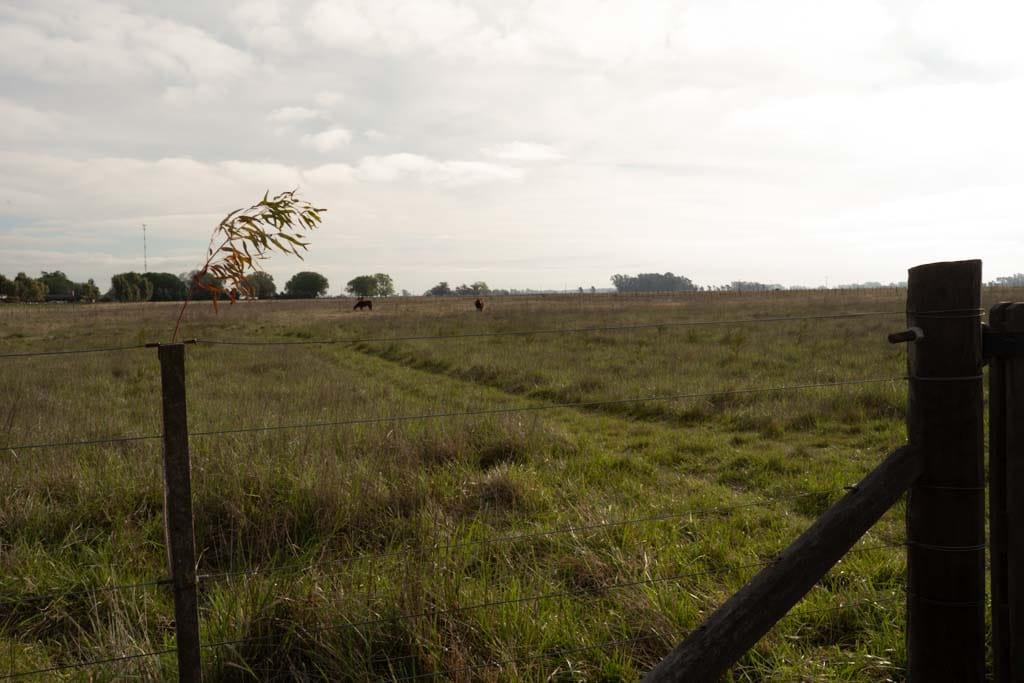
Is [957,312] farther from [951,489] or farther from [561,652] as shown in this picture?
[561,652]

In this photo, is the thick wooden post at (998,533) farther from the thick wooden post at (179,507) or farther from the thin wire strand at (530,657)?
the thick wooden post at (179,507)

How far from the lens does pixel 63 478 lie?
5.28 m

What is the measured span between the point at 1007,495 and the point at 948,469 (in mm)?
310

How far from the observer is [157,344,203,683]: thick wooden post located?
2.26 meters

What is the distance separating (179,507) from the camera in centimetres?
230

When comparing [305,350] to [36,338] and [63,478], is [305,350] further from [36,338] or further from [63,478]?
[63,478]

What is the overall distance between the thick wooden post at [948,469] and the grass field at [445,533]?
0.84 meters

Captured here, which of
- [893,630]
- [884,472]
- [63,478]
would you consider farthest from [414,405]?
[884,472]

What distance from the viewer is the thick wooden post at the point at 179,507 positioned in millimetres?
2262

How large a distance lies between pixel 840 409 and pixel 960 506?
7734mm

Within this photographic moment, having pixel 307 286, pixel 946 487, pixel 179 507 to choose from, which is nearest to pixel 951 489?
pixel 946 487

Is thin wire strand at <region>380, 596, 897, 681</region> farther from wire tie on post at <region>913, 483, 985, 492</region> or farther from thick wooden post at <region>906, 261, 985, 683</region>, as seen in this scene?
wire tie on post at <region>913, 483, 985, 492</region>

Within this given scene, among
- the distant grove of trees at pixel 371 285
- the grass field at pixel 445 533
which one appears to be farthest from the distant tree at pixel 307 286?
the grass field at pixel 445 533

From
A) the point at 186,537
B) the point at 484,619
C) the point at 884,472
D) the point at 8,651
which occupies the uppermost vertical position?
the point at 884,472
